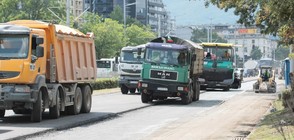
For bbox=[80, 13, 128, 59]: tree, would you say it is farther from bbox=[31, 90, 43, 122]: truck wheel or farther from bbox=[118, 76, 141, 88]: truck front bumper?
bbox=[31, 90, 43, 122]: truck wheel

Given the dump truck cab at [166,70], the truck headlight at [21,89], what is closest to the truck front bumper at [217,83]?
the dump truck cab at [166,70]

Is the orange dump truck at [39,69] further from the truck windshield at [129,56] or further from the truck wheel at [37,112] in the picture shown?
the truck windshield at [129,56]

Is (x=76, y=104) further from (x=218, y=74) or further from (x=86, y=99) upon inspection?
(x=218, y=74)

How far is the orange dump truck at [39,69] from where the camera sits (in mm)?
20469

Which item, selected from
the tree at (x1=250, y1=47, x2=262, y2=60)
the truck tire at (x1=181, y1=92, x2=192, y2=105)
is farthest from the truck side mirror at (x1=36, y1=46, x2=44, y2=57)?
the tree at (x1=250, y1=47, x2=262, y2=60)

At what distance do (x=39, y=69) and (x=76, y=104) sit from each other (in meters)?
3.89

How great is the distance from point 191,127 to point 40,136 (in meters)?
4.99

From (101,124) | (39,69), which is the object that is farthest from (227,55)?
(39,69)

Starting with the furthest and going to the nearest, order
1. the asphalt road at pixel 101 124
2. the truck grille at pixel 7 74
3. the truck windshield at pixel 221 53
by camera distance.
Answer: the truck windshield at pixel 221 53 → the truck grille at pixel 7 74 → the asphalt road at pixel 101 124

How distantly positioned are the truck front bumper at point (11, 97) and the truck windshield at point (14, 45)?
3.35ft

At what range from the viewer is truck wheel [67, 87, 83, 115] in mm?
24688

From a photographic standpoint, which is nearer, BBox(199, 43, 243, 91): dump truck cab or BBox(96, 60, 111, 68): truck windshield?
BBox(199, 43, 243, 91): dump truck cab

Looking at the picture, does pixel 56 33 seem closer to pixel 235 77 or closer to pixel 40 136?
pixel 40 136

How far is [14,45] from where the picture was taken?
824 inches
